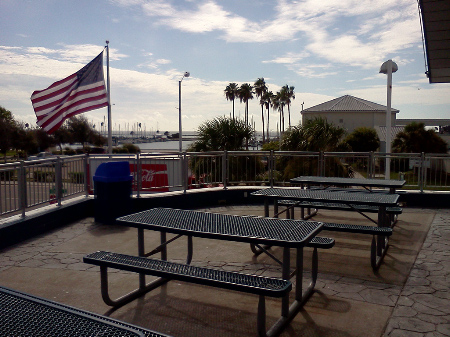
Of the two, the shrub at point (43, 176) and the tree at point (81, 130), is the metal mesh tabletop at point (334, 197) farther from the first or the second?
the tree at point (81, 130)

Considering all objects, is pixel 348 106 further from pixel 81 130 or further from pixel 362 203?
pixel 362 203

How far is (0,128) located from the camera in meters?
47.8

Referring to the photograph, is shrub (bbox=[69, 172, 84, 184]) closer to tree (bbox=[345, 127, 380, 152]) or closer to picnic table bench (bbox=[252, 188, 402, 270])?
picnic table bench (bbox=[252, 188, 402, 270])

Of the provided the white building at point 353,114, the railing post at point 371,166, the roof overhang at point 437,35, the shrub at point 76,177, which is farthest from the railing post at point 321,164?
the white building at point 353,114

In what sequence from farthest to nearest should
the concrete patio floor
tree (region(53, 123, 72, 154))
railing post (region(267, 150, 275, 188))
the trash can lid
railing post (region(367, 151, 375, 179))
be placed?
tree (region(53, 123, 72, 154)) → railing post (region(267, 150, 275, 188)) → railing post (region(367, 151, 375, 179)) → the trash can lid → the concrete patio floor

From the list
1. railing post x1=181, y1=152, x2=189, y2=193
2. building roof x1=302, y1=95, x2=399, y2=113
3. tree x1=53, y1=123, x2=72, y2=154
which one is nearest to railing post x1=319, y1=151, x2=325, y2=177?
railing post x1=181, y1=152, x2=189, y2=193

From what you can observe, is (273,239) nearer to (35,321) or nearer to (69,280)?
(35,321)

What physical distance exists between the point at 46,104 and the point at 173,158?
345 centimetres

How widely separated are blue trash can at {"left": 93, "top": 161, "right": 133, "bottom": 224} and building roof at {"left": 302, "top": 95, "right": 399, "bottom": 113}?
187ft

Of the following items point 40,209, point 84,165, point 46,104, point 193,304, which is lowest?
point 193,304

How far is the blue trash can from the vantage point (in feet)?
25.7

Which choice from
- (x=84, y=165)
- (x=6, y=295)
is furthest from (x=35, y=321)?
(x=84, y=165)

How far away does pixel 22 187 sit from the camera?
6988mm

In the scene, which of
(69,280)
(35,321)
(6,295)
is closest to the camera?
(35,321)
